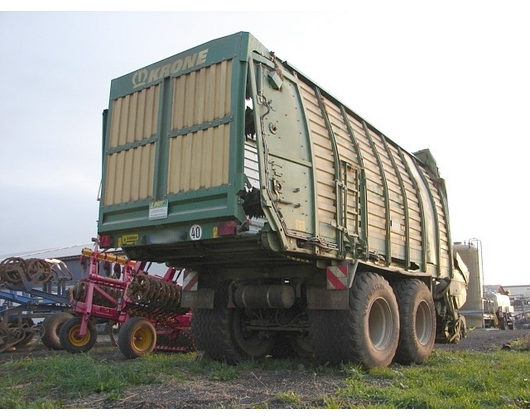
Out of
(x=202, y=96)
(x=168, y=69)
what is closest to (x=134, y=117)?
(x=168, y=69)

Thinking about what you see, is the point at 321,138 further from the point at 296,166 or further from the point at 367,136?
the point at 367,136

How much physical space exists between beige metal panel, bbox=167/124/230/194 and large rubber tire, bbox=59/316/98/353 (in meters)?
6.18

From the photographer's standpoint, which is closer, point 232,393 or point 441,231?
point 232,393

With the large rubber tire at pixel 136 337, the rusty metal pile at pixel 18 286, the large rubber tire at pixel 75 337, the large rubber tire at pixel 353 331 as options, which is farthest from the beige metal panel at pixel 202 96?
the rusty metal pile at pixel 18 286

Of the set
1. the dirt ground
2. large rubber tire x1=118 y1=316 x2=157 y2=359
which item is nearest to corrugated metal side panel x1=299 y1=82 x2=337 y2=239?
the dirt ground

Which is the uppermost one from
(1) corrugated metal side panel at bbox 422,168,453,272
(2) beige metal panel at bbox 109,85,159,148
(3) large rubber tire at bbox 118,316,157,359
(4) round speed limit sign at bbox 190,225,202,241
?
(2) beige metal panel at bbox 109,85,159,148

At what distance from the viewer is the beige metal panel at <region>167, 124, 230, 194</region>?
20.1ft

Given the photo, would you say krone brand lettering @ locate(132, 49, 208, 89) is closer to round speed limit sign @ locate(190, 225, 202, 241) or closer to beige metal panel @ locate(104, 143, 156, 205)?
beige metal panel @ locate(104, 143, 156, 205)

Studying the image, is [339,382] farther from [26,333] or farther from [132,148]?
[26,333]

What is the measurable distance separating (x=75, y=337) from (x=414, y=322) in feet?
22.8

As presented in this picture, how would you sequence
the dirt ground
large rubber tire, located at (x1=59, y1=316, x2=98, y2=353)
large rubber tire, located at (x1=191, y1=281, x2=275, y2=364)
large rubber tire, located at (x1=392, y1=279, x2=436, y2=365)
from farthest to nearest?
1. large rubber tire, located at (x1=59, y1=316, x2=98, y2=353)
2. large rubber tire, located at (x1=392, y1=279, x2=436, y2=365)
3. large rubber tire, located at (x1=191, y1=281, x2=275, y2=364)
4. the dirt ground

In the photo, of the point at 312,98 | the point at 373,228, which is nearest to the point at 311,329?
the point at 373,228

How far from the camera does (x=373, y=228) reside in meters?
8.00

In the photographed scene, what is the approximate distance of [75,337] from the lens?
37.8 feet
